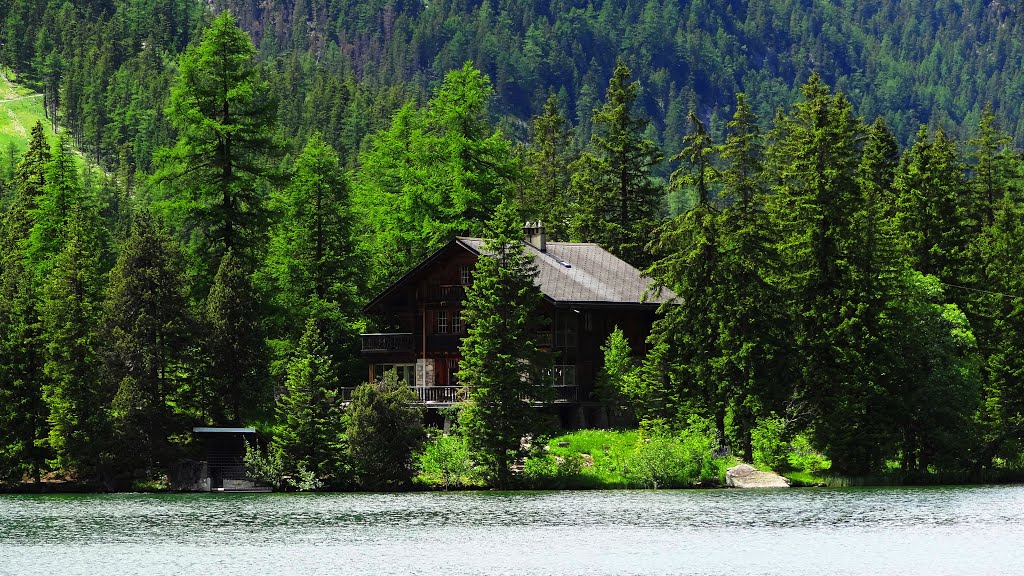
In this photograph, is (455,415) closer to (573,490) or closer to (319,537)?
(573,490)

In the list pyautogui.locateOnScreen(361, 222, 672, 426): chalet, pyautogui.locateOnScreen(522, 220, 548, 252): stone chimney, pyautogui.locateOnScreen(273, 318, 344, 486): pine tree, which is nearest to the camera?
pyautogui.locateOnScreen(273, 318, 344, 486): pine tree

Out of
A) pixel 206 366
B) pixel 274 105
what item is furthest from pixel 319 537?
pixel 274 105

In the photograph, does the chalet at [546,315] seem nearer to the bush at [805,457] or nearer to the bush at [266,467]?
the bush at [805,457]

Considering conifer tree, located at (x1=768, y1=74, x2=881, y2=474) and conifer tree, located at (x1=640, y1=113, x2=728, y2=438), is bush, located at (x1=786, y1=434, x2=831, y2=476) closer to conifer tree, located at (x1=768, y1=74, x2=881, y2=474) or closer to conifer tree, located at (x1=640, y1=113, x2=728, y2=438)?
conifer tree, located at (x1=768, y1=74, x2=881, y2=474)

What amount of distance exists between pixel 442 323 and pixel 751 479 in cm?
2169

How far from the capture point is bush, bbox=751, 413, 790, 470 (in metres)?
67.3

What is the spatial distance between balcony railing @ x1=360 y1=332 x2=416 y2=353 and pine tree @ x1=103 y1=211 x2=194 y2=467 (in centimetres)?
1478

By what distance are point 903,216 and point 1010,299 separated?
7152 mm

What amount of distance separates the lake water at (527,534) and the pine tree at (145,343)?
Answer: 4.31 meters

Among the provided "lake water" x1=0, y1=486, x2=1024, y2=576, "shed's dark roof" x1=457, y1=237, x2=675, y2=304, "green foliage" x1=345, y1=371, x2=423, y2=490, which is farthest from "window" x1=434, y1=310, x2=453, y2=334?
"lake water" x1=0, y1=486, x2=1024, y2=576

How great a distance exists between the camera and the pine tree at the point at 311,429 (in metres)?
64.0

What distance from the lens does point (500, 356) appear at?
63.4 meters

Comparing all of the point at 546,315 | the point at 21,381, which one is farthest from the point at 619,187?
the point at 21,381

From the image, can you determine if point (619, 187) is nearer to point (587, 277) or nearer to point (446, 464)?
point (587, 277)
